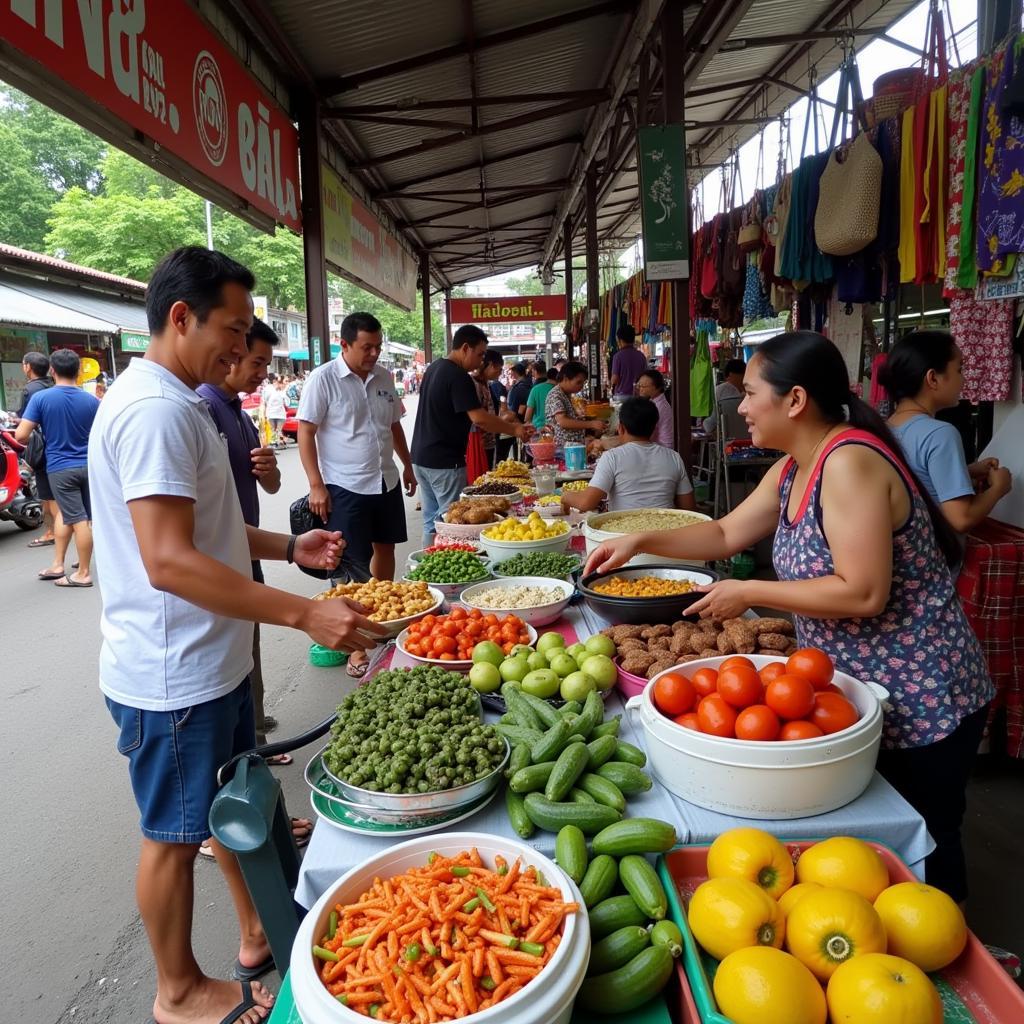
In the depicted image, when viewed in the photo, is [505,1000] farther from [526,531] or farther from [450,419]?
[450,419]

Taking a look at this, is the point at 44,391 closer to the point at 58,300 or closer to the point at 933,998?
the point at 933,998

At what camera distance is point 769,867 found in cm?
131

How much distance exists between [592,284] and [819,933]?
40.8 feet

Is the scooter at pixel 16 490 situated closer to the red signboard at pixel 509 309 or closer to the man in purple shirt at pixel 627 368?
the man in purple shirt at pixel 627 368

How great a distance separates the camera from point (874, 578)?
171cm

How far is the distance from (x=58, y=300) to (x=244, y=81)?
15761 millimetres

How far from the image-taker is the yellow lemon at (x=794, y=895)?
4.04 feet

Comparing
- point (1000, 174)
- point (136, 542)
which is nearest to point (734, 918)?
point (136, 542)

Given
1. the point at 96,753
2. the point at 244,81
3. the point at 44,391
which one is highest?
the point at 244,81

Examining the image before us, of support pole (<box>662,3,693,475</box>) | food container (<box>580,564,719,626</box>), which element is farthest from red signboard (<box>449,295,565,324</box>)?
food container (<box>580,564,719,626</box>)

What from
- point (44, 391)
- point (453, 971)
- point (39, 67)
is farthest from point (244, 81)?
point (453, 971)

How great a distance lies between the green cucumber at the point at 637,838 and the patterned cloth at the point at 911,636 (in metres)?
0.76

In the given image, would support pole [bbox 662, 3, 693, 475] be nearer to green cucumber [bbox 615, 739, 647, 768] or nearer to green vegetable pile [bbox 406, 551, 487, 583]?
green vegetable pile [bbox 406, 551, 487, 583]

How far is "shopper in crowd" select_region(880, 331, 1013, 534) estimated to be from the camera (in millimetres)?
3029
